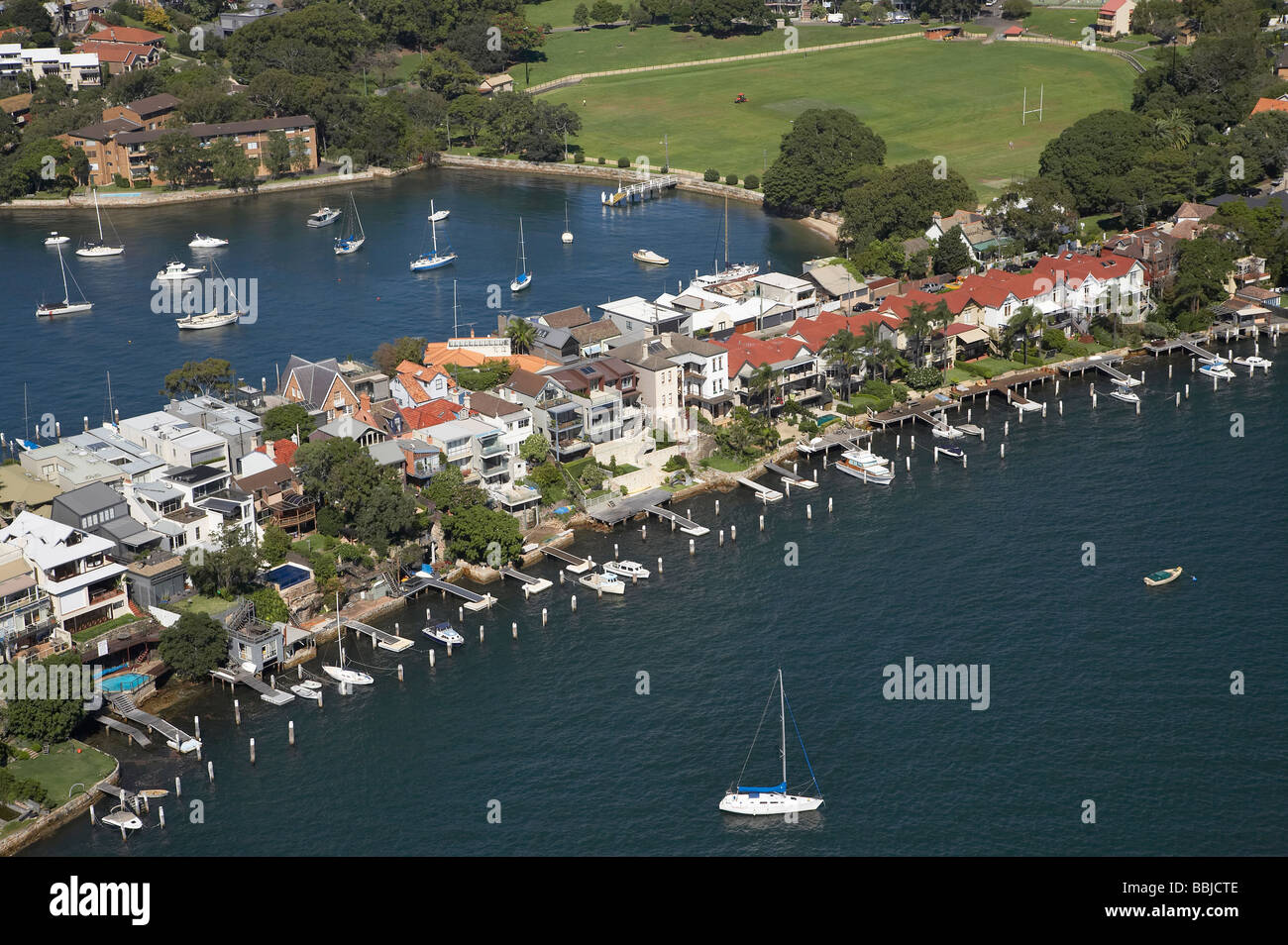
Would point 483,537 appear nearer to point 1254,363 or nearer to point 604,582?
point 604,582

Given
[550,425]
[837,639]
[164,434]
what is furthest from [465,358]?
[837,639]

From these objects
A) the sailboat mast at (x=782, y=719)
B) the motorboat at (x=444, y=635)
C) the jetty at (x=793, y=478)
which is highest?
the jetty at (x=793, y=478)

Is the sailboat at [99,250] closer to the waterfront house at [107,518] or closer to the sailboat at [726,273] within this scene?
the sailboat at [726,273]

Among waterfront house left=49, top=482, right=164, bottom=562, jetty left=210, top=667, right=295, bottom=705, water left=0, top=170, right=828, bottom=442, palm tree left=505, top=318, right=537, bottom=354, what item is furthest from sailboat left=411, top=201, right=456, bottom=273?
jetty left=210, top=667, right=295, bottom=705

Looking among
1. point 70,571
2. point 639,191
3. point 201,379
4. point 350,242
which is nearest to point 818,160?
point 639,191

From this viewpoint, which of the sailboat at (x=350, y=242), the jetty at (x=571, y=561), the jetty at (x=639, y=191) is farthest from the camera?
the jetty at (x=639, y=191)

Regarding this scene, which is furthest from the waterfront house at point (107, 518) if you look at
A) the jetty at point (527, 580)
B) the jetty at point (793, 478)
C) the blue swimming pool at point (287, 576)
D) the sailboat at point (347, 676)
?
the jetty at point (793, 478)

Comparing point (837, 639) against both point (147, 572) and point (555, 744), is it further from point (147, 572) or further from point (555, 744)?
point (147, 572)

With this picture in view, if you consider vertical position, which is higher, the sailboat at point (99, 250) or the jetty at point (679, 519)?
the sailboat at point (99, 250)
